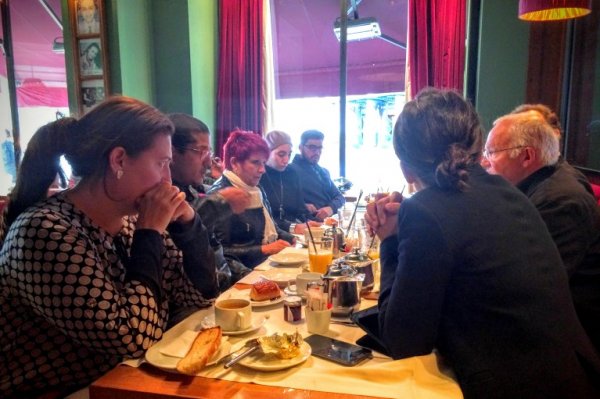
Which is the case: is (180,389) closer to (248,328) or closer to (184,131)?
(248,328)

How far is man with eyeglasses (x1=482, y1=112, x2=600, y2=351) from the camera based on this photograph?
1.66 meters

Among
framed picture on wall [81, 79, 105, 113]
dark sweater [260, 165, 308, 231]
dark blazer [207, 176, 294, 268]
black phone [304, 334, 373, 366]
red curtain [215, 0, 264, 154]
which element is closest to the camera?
black phone [304, 334, 373, 366]

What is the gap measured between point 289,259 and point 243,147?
87 cm

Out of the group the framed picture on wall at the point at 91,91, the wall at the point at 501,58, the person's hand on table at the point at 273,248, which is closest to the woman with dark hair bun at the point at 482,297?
the person's hand on table at the point at 273,248

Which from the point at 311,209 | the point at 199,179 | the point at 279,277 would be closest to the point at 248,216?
the point at 199,179

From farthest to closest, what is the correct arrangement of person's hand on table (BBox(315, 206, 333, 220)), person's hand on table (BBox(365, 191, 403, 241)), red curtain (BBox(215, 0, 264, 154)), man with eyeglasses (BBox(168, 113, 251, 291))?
1. red curtain (BBox(215, 0, 264, 154))
2. person's hand on table (BBox(315, 206, 333, 220))
3. man with eyeglasses (BBox(168, 113, 251, 291))
4. person's hand on table (BBox(365, 191, 403, 241))

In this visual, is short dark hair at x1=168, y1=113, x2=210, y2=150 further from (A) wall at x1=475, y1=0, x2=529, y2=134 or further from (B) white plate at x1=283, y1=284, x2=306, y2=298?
(A) wall at x1=475, y1=0, x2=529, y2=134

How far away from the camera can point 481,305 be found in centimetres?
104

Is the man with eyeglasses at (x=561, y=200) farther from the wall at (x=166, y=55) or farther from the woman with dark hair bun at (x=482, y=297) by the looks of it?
the wall at (x=166, y=55)

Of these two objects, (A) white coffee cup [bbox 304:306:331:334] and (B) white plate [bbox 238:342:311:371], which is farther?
(A) white coffee cup [bbox 304:306:331:334]

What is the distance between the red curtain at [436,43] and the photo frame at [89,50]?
2.71m

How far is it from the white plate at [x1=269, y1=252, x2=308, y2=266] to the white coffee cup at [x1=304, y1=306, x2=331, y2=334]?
716mm

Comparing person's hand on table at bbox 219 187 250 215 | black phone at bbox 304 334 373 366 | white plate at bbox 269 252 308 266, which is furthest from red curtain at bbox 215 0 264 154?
black phone at bbox 304 334 373 366

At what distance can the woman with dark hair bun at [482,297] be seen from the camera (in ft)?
3.31
